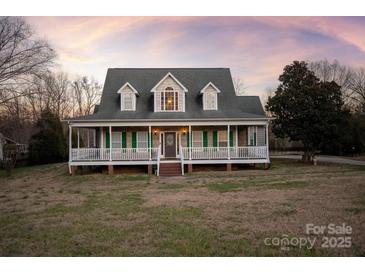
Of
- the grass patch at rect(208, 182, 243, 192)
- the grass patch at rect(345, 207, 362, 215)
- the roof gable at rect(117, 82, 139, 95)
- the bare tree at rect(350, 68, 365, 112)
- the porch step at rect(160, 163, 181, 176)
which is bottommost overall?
the grass patch at rect(208, 182, 243, 192)

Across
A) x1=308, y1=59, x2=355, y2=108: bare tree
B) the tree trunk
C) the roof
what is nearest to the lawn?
the roof

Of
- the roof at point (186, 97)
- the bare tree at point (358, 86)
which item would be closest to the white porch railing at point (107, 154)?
the roof at point (186, 97)

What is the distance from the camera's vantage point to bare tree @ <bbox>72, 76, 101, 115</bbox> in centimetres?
5522

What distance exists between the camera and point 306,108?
23000 mm

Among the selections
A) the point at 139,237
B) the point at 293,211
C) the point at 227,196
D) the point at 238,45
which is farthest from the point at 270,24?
the point at 139,237

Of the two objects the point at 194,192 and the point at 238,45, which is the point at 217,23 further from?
the point at 194,192

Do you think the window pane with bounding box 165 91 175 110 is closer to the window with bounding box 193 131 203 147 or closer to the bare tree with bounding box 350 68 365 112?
the window with bounding box 193 131 203 147

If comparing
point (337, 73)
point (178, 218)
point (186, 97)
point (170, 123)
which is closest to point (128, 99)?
A: point (170, 123)

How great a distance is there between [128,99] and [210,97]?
19.5 ft

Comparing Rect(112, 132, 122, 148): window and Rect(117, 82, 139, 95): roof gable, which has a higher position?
Rect(117, 82, 139, 95): roof gable

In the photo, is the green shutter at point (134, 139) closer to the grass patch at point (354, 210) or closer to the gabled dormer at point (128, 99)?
the gabled dormer at point (128, 99)

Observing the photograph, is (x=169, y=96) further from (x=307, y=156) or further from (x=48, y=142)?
(x=48, y=142)

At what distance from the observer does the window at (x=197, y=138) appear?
2394 cm

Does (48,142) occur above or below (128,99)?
below
